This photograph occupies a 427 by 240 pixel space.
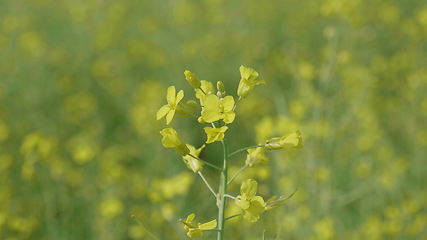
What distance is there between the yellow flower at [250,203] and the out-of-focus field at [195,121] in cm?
61

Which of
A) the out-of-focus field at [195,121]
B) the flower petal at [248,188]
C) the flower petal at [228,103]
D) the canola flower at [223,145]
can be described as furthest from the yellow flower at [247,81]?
the out-of-focus field at [195,121]

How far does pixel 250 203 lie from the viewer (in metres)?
1.56

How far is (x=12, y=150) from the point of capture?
14.6 ft

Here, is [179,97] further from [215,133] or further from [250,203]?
[250,203]

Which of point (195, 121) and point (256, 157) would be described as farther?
point (195, 121)

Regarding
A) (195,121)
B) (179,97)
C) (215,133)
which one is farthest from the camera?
(195,121)

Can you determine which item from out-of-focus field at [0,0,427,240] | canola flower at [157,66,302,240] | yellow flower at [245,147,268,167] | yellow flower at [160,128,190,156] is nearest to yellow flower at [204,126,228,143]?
canola flower at [157,66,302,240]

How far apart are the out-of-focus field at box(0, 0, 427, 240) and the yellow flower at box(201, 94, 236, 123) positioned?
0.76 metres

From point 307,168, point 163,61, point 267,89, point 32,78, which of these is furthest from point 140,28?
point 307,168

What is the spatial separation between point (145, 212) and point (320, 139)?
45.9 inches

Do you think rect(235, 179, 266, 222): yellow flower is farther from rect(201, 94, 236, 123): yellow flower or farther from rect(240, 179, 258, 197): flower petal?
rect(201, 94, 236, 123): yellow flower

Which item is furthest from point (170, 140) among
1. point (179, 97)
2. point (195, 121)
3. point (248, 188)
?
point (195, 121)

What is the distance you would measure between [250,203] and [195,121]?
3.78m

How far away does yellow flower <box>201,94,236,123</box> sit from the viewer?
4.96ft
